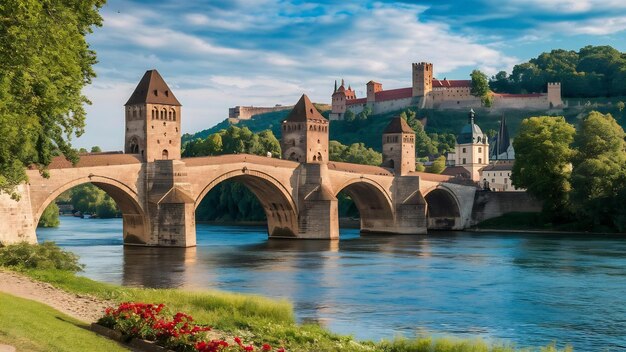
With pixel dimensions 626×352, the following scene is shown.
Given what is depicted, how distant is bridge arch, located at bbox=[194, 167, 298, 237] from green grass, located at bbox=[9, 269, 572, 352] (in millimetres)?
36243

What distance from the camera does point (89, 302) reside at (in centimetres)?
2312

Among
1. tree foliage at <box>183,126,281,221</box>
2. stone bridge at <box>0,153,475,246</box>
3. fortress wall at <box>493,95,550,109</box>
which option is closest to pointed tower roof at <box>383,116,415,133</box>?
stone bridge at <box>0,153,475,246</box>

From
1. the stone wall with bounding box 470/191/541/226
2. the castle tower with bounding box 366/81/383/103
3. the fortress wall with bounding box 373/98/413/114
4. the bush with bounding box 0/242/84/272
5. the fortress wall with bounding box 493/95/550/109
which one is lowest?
the bush with bounding box 0/242/84/272

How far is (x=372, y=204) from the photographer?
3327 inches

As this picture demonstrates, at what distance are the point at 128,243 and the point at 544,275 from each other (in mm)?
30043

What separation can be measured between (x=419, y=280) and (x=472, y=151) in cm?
8574

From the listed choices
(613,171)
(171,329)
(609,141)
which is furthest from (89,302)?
(609,141)

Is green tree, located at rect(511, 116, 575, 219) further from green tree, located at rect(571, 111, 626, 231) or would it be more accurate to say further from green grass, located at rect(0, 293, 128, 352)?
green grass, located at rect(0, 293, 128, 352)

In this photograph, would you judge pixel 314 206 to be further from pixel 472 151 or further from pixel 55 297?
pixel 472 151

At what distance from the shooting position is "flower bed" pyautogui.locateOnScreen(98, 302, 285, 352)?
50.6ft

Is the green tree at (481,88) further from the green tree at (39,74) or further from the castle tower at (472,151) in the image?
the green tree at (39,74)

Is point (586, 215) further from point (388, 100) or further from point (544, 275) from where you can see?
point (388, 100)

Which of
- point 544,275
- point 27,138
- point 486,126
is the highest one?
point 486,126

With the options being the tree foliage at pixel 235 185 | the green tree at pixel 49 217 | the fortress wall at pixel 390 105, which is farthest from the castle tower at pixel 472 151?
the green tree at pixel 49 217
